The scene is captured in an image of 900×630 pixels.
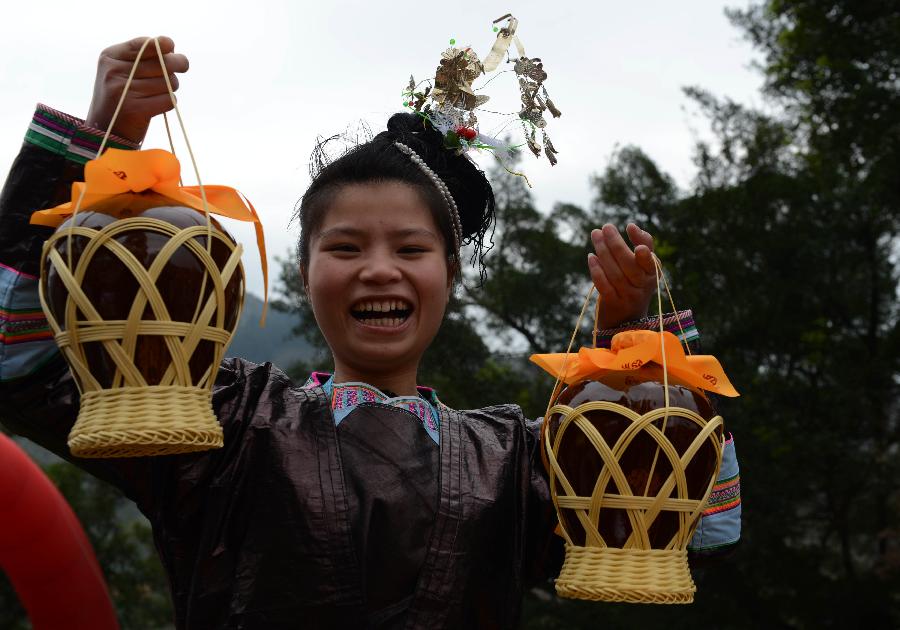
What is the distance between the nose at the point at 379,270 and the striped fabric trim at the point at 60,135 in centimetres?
53

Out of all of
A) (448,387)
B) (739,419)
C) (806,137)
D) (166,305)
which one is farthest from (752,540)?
(166,305)

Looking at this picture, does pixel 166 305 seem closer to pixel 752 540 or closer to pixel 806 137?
pixel 752 540

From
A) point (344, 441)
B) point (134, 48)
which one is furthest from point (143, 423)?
point (134, 48)

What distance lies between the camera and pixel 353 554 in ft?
5.78

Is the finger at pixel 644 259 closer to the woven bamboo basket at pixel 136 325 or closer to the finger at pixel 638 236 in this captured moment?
the finger at pixel 638 236

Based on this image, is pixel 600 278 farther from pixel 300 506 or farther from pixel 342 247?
pixel 300 506

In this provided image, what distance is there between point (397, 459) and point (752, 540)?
9.31 meters

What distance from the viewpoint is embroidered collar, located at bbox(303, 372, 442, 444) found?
200 centimetres

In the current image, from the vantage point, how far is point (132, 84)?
1703mm

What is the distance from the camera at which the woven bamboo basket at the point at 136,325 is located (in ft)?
4.65

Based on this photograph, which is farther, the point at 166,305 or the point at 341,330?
the point at 341,330

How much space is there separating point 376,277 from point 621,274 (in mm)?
486

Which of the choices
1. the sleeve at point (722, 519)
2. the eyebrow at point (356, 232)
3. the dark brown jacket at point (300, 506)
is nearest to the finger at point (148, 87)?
the dark brown jacket at point (300, 506)

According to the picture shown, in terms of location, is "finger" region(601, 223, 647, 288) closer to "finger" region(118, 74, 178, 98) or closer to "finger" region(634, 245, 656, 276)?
"finger" region(634, 245, 656, 276)
